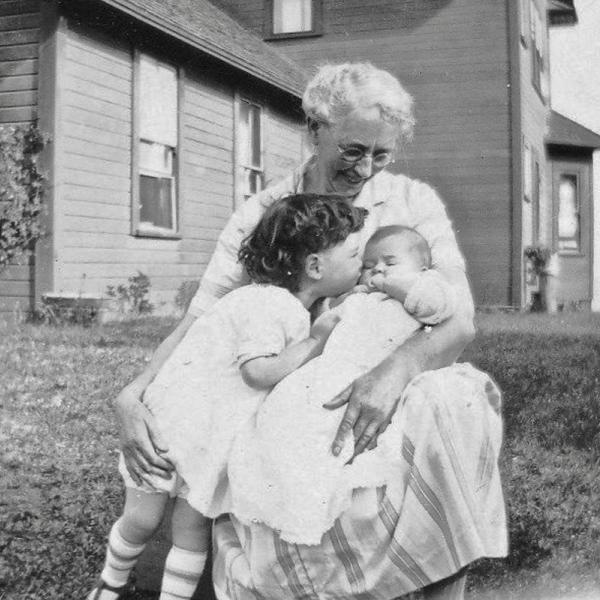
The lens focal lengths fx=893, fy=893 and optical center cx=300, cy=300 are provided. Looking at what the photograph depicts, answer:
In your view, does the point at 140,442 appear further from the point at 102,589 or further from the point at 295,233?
the point at 295,233

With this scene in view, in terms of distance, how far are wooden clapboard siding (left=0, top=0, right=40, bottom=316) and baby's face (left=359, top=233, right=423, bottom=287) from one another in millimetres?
6918

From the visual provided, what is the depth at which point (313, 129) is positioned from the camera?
2984mm

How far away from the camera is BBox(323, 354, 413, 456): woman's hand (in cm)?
221

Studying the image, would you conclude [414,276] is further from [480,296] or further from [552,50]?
[552,50]

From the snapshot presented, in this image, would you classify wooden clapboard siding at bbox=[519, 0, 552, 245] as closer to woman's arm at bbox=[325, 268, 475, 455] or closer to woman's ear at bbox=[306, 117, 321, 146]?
woman's ear at bbox=[306, 117, 321, 146]

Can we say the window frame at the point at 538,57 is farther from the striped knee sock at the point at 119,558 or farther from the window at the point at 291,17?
the striped knee sock at the point at 119,558

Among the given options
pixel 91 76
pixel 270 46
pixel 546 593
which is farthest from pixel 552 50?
pixel 546 593

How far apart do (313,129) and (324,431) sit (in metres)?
1.18

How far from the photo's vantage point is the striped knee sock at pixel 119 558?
2.56 meters

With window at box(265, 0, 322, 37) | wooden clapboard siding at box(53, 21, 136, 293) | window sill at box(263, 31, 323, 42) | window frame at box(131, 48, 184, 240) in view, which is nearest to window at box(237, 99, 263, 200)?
window frame at box(131, 48, 184, 240)

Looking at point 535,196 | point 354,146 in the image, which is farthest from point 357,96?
point 535,196

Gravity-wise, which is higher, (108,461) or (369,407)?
(369,407)

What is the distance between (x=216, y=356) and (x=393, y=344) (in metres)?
0.50

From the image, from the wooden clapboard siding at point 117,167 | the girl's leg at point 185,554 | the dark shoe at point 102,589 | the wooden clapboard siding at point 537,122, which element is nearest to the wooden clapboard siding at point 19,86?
the wooden clapboard siding at point 117,167
